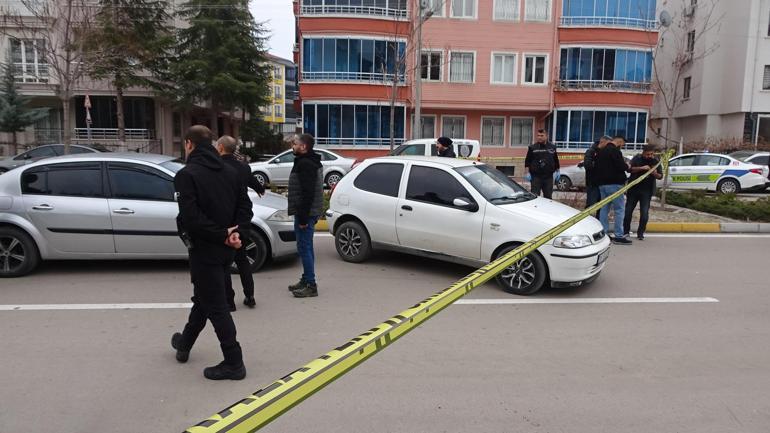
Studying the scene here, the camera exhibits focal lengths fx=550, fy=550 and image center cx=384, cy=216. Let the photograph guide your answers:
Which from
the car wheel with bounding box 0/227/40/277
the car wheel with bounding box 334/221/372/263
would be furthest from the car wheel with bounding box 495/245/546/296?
the car wheel with bounding box 0/227/40/277

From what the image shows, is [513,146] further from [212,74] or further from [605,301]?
[605,301]

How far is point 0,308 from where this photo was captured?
217 inches

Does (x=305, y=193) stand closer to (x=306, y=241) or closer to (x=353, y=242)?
(x=306, y=241)

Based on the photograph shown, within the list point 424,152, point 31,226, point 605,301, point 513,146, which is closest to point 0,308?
point 31,226

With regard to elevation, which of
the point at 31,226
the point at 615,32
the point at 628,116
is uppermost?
the point at 615,32

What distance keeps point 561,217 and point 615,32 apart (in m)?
26.3

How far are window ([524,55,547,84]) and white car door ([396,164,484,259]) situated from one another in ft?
79.6

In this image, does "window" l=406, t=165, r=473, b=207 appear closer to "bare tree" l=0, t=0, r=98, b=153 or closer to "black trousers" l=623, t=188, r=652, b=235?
"black trousers" l=623, t=188, r=652, b=235

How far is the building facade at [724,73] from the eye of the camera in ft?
108

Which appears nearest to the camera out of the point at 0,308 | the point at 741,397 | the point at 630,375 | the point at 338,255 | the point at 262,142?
the point at 741,397

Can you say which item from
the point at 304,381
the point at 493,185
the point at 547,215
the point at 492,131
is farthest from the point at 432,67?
the point at 304,381

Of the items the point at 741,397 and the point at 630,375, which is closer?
the point at 741,397

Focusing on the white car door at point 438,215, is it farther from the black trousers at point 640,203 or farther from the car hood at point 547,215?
the black trousers at point 640,203

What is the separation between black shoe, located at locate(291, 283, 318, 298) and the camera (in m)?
6.01
